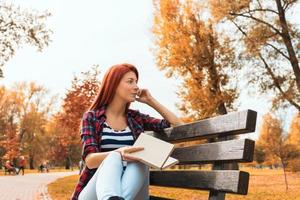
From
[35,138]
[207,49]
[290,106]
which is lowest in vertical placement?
[35,138]

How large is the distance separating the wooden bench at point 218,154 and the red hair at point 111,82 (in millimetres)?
514

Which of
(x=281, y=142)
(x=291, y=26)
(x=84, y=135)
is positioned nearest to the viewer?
(x=84, y=135)

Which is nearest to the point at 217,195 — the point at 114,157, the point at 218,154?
the point at 218,154

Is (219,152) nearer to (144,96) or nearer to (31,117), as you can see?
(144,96)

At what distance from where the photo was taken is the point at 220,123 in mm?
2572

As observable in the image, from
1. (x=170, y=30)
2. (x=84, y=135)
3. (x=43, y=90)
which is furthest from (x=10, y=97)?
(x=84, y=135)

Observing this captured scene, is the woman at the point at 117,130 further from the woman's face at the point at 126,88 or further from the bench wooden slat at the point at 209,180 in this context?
the bench wooden slat at the point at 209,180

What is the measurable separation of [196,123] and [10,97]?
1968 inches

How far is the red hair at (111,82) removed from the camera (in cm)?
332

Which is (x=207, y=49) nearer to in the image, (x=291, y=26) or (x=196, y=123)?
(x=291, y=26)

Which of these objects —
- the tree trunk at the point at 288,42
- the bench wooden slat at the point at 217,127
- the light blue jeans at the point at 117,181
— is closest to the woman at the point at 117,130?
the light blue jeans at the point at 117,181

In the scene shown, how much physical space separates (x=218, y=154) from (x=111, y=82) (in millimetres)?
1099

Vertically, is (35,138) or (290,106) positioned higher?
(290,106)

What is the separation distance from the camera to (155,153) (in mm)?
2664
